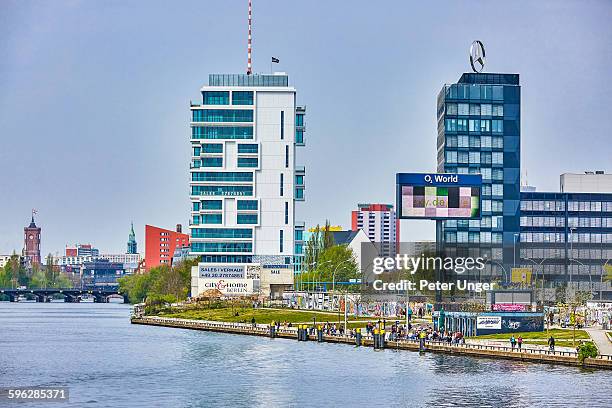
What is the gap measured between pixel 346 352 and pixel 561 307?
50910 millimetres

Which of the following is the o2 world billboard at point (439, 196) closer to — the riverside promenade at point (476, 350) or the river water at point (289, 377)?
the riverside promenade at point (476, 350)

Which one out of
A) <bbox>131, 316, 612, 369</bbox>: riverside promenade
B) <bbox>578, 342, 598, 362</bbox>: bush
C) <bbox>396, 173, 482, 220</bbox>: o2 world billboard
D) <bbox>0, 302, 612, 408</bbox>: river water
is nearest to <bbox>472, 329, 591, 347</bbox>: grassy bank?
<bbox>131, 316, 612, 369</bbox>: riverside promenade

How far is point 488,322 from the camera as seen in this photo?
153375mm

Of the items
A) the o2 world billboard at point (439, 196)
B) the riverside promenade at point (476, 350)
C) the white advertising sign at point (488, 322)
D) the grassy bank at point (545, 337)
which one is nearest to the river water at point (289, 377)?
the riverside promenade at point (476, 350)

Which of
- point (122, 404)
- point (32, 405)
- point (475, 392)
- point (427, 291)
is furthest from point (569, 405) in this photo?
point (427, 291)

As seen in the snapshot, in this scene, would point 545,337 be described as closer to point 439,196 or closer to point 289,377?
point 439,196

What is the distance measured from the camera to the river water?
10331 cm

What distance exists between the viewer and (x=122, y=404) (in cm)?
10050

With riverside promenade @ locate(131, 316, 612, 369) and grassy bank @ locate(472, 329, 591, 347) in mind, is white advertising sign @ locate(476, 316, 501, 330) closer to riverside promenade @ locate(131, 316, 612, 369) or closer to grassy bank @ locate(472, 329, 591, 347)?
grassy bank @ locate(472, 329, 591, 347)

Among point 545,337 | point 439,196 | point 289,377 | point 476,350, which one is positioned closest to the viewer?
point 289,377

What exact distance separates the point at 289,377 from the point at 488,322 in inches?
1604

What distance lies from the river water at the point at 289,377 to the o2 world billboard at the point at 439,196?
2746cm

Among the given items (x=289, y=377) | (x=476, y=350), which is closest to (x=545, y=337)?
(x=476, y=350)

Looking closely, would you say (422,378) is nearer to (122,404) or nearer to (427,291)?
(122,404)
